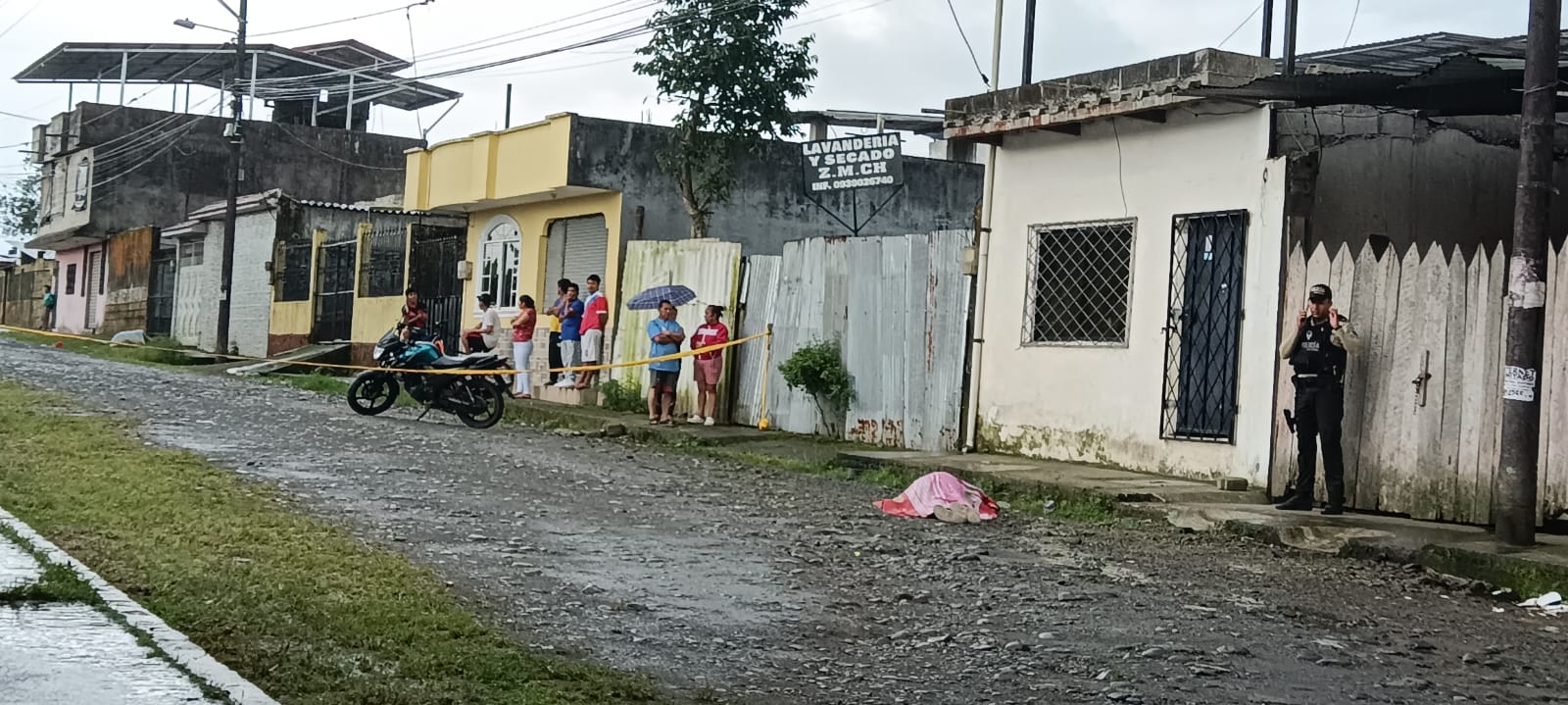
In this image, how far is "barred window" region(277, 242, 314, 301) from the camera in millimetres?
33156

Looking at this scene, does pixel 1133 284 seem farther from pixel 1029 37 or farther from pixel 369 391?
pixel 369 391

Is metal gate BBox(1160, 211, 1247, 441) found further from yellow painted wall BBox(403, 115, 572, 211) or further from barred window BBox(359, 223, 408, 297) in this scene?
barred window BBox(359, 223, 408, 297)

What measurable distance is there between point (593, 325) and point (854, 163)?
3935 mm

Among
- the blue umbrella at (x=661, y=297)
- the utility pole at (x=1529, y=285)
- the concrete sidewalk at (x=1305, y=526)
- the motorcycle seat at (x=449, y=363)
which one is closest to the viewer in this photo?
the concrete sidewalk at (x=1305, y=526)

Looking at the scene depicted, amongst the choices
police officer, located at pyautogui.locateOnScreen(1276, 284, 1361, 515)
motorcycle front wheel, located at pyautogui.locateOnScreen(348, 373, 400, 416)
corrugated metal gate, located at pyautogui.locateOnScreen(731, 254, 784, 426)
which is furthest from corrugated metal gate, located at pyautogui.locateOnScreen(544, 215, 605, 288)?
police officer, located at pyautogui.locateOnScreen(1276, 284, 1361, 515)

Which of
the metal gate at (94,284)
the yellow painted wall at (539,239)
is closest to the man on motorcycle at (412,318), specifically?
the yellow painted wall at (539,239)

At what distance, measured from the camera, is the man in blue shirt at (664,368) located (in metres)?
18.5

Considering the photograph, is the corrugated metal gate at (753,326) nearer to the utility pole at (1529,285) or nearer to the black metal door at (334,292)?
the utility pole at (1529,285)

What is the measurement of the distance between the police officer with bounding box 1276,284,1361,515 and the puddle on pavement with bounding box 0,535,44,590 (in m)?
7.77

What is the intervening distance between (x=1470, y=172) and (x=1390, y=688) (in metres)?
8.67

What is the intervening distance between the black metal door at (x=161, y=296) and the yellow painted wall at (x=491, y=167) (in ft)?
56.5

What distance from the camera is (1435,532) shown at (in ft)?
32.0

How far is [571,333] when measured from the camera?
849 inches

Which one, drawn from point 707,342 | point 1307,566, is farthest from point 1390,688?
point 707,342
